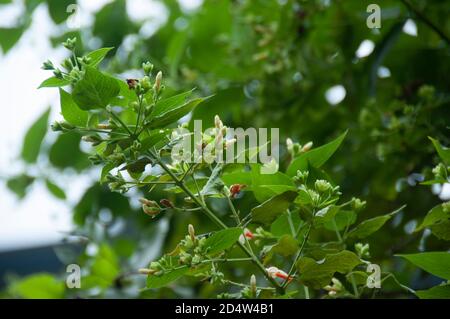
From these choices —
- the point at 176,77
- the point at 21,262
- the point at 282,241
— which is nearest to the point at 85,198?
the point at 176,77

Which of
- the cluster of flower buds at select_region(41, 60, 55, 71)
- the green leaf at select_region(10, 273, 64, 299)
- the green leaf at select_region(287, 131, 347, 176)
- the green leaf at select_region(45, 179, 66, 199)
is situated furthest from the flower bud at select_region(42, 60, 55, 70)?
the green leaf at select_region(45, 179, 66, 199)

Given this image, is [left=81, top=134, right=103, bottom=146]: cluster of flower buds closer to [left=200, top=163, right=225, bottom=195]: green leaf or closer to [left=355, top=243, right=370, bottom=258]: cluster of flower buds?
[left=200, top=163, right=225, bottom=195]: green leaf

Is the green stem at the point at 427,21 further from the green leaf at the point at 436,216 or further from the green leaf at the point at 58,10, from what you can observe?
the green leaf at the point at 58,10

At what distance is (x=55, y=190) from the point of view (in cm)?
199

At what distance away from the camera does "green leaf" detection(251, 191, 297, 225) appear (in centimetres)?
85

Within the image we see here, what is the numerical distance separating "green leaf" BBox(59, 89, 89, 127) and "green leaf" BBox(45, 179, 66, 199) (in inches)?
45.8

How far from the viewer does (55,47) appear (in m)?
2.10

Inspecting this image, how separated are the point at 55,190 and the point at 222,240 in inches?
49.9

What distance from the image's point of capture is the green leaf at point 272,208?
0.85 m

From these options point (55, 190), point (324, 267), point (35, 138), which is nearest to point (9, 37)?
point (35, 138)

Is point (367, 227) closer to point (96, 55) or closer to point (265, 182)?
point (265, 182)

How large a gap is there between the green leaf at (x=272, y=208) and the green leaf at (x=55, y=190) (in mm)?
1208
